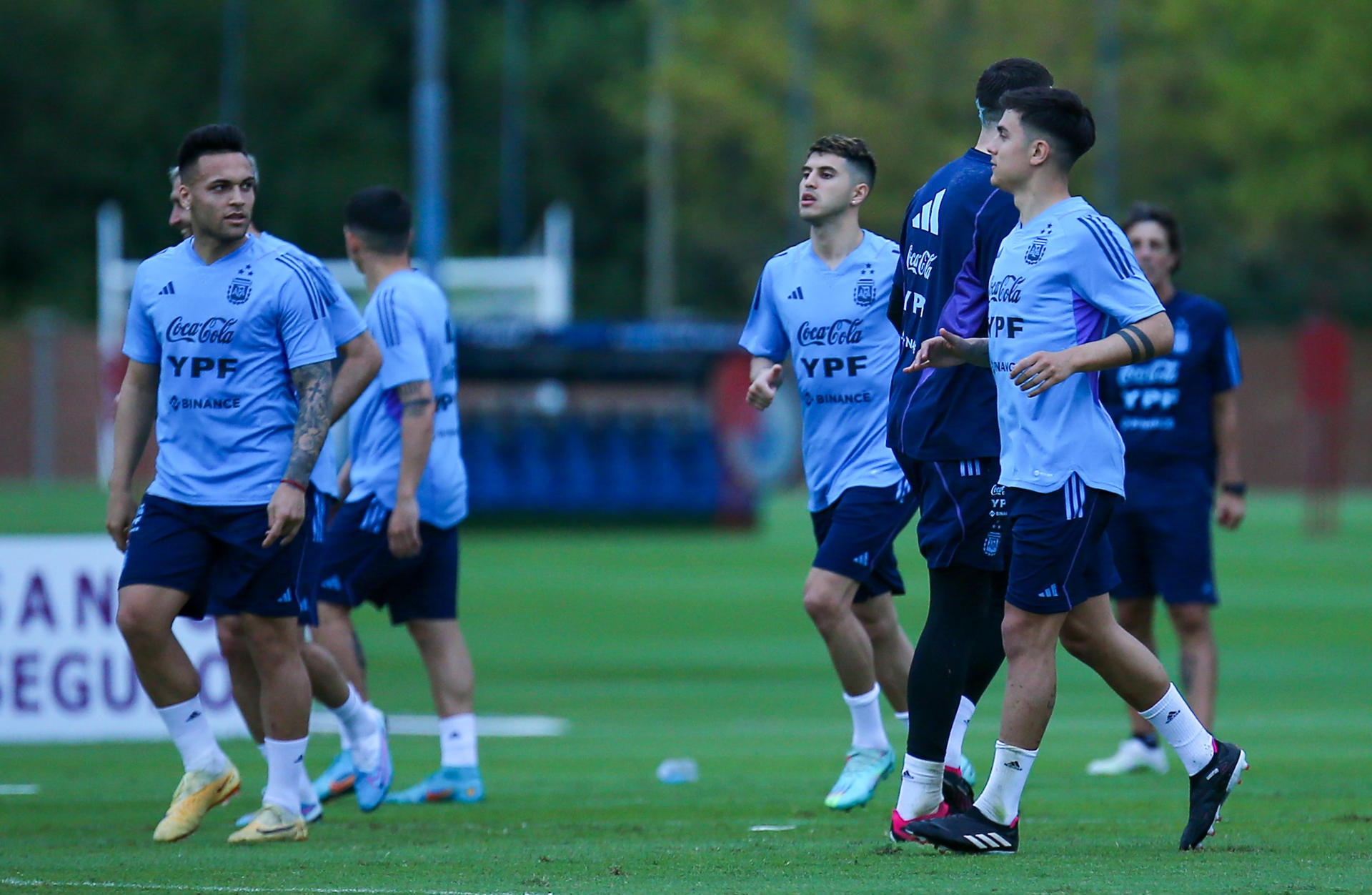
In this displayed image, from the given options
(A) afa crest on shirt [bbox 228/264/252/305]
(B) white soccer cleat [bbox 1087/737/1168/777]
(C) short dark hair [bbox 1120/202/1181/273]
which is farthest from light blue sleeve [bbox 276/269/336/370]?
(B) white soccer cleat [bbox 1087/737/1168/777]

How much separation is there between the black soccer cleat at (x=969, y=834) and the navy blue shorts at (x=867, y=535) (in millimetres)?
1606

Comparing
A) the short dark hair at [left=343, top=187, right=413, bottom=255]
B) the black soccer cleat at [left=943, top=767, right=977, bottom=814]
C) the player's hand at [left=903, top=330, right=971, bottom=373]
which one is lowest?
the black soccer cleat at [left=943, top=767, right=977, bottom=814]

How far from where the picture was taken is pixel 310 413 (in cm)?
688

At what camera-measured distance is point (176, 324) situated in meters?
6.86

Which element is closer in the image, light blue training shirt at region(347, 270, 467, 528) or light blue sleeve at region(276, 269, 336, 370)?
light blue sleeve at region(276, 269, 336, 370)

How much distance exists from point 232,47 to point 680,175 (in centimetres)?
1217

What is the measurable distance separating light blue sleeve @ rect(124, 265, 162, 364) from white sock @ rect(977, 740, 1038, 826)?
3119mm

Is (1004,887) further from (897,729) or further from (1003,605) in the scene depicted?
(897,729)

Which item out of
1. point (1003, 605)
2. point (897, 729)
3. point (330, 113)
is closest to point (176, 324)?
point (1003, 605)

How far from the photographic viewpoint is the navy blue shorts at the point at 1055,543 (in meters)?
5.85

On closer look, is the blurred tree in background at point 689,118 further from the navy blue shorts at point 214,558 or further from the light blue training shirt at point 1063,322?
the navy blue shorts at point 214,558

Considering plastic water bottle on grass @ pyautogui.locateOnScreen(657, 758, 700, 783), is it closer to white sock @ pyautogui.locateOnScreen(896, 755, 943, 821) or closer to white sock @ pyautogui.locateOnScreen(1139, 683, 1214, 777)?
white sock @ pyautogui.locateOnScreen(896, 755, 943, 821)

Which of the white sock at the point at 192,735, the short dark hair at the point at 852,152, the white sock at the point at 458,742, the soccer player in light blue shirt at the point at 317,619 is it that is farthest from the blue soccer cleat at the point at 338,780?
the short dark hair at the point at 852,152

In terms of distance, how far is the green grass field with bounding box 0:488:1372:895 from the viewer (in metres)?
5.86
